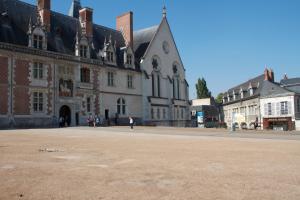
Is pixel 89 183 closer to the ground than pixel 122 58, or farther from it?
closer to the ground

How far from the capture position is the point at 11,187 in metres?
5.69

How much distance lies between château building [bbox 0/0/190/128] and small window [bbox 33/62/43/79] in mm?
94

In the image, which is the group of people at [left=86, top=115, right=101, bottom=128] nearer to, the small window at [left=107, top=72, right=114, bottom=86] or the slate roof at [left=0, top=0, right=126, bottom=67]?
the small window at [left=107, top=72, right=114, bottom=86]

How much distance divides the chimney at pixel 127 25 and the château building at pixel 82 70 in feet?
0.42

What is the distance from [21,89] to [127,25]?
18822 millimetres

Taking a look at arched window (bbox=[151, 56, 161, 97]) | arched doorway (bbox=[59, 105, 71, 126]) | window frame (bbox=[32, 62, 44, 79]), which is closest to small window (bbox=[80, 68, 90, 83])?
arched doorway (bbox=[59, 105, 71, 126])

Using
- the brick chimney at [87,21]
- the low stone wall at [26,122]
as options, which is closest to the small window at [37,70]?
the low stone wall at [26,122]

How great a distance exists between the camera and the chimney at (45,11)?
109 feet

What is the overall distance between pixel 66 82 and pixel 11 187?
28814 millimetres

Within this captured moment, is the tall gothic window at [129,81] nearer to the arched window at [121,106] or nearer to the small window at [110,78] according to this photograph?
the arched window at [121,106]

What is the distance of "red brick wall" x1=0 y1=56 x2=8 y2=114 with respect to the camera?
28297 mm

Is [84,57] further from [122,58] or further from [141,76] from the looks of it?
[141,76]

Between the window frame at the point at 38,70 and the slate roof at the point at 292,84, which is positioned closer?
the window frame at the point at 38,70

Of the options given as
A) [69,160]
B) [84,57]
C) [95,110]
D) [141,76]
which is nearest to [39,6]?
[84,57]
